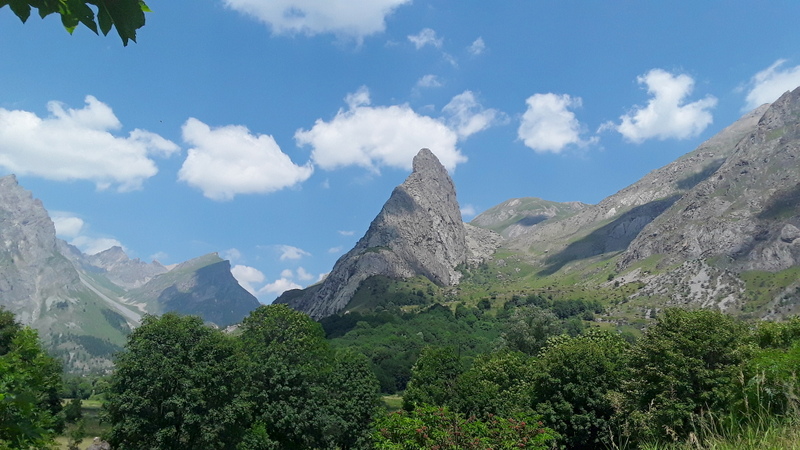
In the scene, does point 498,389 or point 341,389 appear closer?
point 341,389

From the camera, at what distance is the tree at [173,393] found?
3656cm

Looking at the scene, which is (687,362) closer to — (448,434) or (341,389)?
(448,434)

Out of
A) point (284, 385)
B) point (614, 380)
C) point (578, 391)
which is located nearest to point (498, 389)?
point (578, 391)

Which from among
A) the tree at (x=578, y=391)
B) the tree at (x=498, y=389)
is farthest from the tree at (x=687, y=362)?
the tree at (x=498, y=389)

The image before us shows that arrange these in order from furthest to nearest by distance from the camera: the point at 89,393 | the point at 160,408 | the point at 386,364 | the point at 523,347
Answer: the point at 386,364
the point at 89,393
the point at 523,347
the point at 160,408

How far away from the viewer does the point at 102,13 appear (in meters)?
3.53

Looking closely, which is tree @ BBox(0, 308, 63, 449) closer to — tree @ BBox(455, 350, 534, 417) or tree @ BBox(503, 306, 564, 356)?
tree @ BBox(455, 350, 534, 417)

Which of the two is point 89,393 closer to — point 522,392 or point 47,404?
point 47,404

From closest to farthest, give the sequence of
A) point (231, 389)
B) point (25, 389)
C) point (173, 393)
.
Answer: point (25, 389), point (173, 393), point (231, 389)

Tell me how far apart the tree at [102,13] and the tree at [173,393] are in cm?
3824

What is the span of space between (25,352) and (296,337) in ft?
68.8

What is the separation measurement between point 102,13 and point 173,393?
1584 inches

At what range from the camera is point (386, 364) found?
17850cm

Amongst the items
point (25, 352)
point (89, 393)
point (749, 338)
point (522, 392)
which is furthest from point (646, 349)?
point (89, 393)
